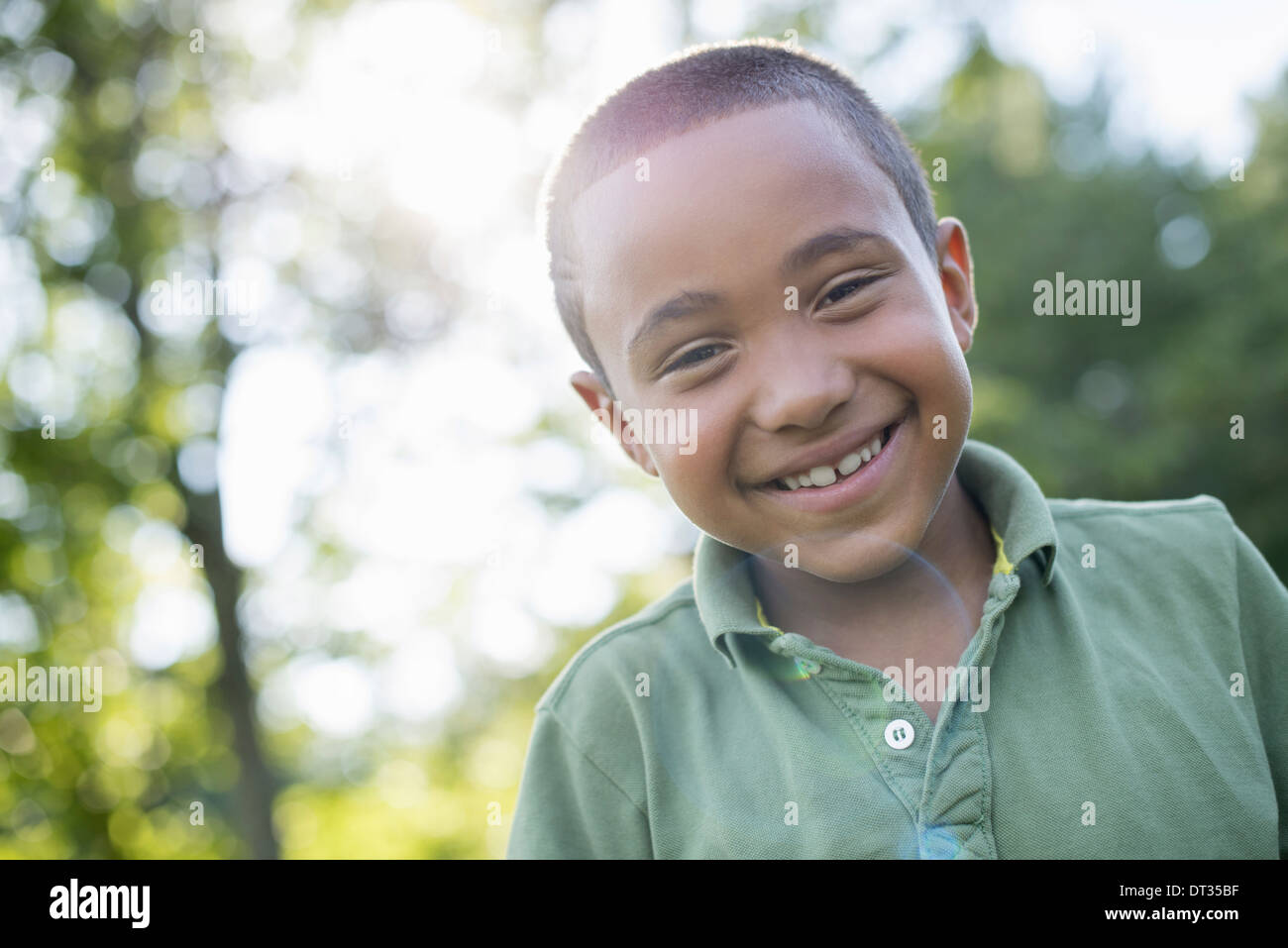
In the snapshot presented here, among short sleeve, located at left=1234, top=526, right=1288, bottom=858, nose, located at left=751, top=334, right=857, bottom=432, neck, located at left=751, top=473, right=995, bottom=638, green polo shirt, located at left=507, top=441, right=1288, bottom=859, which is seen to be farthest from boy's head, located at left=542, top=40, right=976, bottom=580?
short sleeve, located at left=1234, top=526, right=1288, bottom=858

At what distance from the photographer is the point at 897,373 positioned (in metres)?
1.51

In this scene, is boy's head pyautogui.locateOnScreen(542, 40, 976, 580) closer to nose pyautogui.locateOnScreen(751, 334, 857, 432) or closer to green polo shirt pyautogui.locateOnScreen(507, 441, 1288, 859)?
nose pyautogui.locateOnScreen(751, 334, 857, 432)

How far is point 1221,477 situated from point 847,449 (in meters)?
15.8

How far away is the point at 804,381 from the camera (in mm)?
1467

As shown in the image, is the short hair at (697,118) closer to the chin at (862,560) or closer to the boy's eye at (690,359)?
the boy's eye at (690,359)

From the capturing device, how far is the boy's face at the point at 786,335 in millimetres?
1481

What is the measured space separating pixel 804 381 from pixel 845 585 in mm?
449

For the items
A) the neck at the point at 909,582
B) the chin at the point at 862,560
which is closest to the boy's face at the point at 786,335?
the chin at the point at 862,560

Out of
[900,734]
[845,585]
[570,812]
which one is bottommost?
[570,812]

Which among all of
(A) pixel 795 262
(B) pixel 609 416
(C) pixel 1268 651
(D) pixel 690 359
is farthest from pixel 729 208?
(C) pixel 1268 651

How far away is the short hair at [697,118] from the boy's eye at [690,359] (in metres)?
0.26

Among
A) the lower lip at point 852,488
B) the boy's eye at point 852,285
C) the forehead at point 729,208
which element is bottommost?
the lower lip at point 852,488

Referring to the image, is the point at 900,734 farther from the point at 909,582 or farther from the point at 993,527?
the point at 993,527
